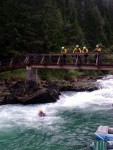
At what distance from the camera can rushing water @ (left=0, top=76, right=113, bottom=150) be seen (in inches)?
950

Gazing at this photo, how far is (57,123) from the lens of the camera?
1139 inches

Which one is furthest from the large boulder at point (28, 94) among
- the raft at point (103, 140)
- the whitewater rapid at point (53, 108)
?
the raft at point (103, 140)

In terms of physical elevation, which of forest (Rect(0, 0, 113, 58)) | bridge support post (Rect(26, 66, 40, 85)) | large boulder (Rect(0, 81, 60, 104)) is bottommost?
large boulder (Rect(0, 81, 60, 104))

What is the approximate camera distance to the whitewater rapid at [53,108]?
1129 inches

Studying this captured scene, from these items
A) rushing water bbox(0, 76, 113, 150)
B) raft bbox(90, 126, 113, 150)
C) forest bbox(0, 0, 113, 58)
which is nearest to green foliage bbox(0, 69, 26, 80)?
forest bbox(0, 0, 113, 58)

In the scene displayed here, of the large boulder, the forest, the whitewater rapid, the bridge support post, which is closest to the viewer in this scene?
the whitewater rapid

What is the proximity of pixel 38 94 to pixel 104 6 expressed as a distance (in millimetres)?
65698

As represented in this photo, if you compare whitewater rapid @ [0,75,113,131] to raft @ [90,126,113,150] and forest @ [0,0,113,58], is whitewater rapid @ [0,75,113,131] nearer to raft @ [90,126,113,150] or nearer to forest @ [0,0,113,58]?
raft @ [90,126,113,150]

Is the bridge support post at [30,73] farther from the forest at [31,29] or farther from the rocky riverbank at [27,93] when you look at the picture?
the forest at [31,29]

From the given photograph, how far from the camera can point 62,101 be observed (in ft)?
124

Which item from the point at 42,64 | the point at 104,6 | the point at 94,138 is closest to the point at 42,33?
the point at 42,64

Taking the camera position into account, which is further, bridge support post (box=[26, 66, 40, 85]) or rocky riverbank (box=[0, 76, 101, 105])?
bridge support post (box=[26, 66, 40, 85])

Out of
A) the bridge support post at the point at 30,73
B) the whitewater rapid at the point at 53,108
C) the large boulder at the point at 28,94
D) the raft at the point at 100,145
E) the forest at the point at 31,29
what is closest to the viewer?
the raft at the point at 100,145

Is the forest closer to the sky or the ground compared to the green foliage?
closer to the sky
